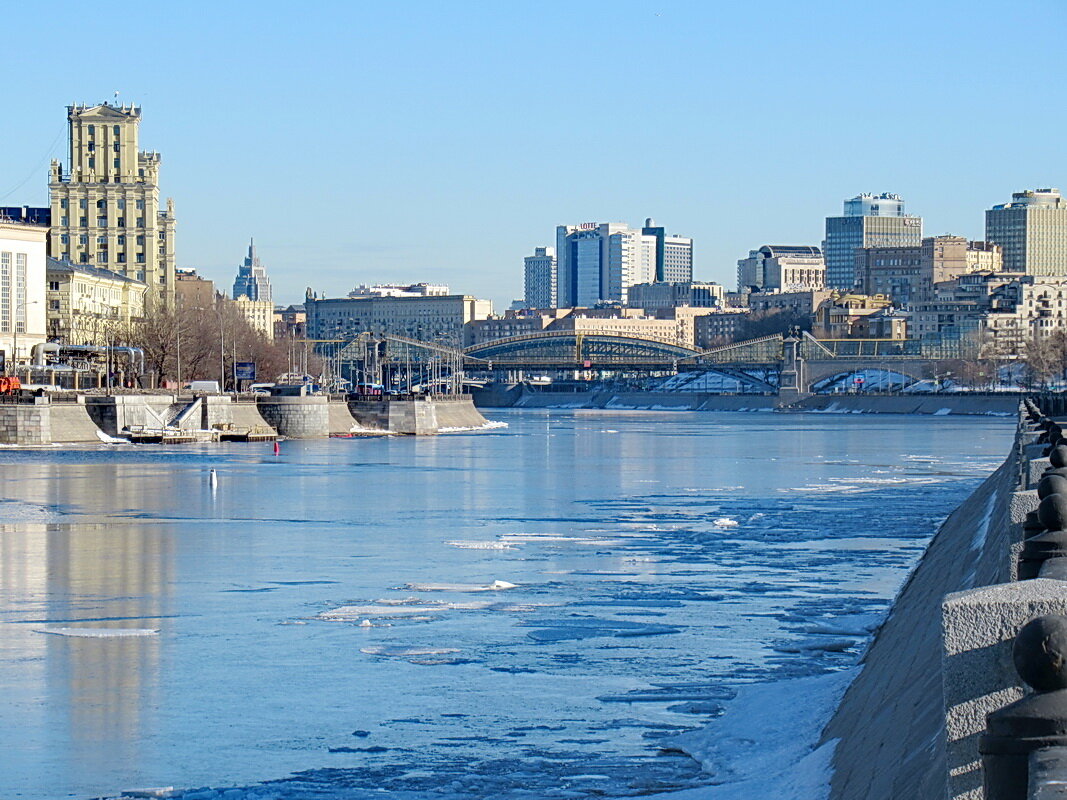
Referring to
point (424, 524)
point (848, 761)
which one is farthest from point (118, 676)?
point (424, 524)

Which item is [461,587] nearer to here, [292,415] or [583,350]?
[292,415]

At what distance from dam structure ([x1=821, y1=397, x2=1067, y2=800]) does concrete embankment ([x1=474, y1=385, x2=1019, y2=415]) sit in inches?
4905

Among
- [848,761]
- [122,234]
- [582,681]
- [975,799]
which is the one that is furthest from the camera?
[122,234]

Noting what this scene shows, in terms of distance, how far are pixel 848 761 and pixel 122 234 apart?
119242mm

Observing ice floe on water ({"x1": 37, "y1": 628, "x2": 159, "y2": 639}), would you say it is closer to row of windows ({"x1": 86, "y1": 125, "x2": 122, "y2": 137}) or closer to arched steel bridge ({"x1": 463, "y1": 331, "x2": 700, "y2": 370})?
row of windows ({"x1": 86, "y1": 125, "x2": 122, "y2": 137})

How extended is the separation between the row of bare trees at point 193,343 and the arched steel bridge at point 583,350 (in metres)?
62.3

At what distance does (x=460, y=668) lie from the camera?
14.9 metres

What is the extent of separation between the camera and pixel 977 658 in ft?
14.6

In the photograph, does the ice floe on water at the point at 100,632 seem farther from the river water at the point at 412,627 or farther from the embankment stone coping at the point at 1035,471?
the embankment stone coping at the point at 1035,471

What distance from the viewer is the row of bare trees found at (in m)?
97.1

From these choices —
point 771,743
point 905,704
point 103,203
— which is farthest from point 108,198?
point 905,704

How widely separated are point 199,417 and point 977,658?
74339mm

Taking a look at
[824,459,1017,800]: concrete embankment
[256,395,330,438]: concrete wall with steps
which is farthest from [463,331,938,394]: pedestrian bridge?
[824,459,1017,800]: concrete embankment

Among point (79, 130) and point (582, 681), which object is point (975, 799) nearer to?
point (582, 681)
